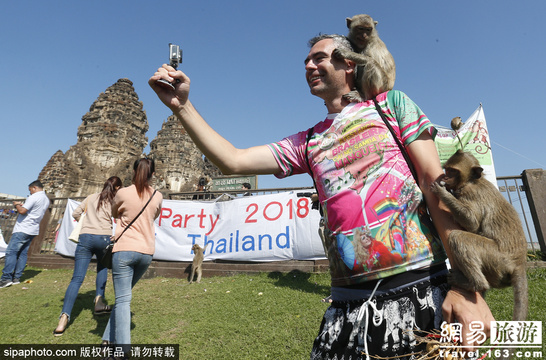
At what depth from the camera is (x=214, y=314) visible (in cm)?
504

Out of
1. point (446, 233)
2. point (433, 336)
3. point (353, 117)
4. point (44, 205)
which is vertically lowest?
point (433, 336)

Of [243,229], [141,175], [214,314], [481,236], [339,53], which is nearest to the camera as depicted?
[481,236]

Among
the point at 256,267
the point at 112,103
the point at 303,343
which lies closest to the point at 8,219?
the point at 256,267

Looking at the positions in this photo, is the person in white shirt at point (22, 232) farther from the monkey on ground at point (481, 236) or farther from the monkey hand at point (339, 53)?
the monkey on ground at point (481, 236)

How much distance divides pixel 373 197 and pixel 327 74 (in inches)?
27.4

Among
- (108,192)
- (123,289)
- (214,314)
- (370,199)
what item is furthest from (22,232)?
(370,199)

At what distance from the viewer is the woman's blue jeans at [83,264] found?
460 cm

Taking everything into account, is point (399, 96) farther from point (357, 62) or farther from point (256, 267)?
point (256, 267)

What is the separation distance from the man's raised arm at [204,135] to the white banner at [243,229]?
5794 mm

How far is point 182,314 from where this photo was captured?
5.18 m

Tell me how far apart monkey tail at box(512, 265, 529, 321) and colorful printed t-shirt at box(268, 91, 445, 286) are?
53cm

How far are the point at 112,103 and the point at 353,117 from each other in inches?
1246

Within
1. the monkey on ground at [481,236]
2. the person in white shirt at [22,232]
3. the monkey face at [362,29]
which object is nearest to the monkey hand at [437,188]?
the monkey on ground at [481,236]

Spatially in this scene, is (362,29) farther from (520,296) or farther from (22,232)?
(22,232)
